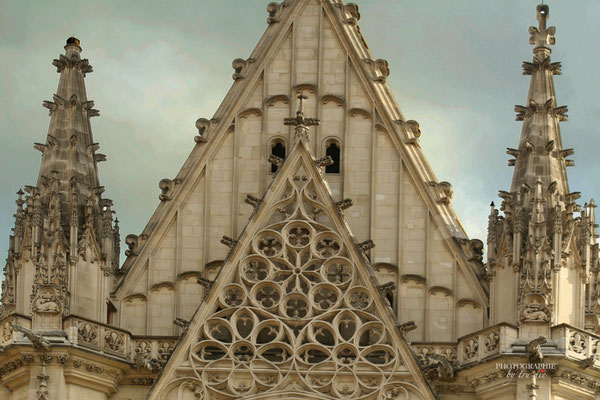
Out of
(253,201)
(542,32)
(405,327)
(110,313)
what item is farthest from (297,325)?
(542,32)

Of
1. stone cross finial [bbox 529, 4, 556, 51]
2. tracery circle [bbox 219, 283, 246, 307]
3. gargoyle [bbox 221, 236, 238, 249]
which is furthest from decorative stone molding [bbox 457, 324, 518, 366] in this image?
stone cross finial [bbox 529, 4, 556, 51]

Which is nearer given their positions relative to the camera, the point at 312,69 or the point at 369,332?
the point at 369,332

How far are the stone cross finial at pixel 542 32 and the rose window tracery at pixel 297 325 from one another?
12.7 feet

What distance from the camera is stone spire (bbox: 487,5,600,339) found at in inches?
1229

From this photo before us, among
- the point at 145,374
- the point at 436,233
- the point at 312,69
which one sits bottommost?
the point at 145,374

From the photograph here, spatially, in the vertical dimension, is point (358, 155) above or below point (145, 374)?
above

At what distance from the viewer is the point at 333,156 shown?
110 ft

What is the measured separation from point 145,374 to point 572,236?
19.2ft

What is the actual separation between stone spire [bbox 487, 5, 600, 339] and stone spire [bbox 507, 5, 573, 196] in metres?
0.01

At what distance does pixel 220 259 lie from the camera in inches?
1288

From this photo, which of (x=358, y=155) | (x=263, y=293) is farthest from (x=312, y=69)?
(x=263, y=293)

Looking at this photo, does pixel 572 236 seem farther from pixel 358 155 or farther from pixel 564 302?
pixel 358 155

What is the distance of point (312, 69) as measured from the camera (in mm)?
33938

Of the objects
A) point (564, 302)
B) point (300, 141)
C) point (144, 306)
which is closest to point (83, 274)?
point (144, 306)
